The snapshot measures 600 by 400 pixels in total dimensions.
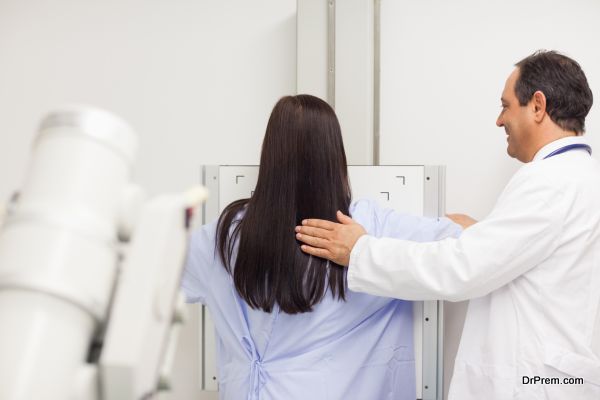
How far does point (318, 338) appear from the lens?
4.52 feet

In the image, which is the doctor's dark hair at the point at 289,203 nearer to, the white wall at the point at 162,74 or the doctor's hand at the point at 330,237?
the doctor's hand at the point at 330,237

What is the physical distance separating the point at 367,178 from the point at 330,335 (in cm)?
48

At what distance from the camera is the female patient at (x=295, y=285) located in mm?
1315

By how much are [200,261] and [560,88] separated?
949mm

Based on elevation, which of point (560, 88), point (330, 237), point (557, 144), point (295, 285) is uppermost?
point (560, 88)

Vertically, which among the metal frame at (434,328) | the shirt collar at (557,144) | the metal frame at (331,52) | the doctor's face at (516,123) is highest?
the metal frame at (331,52)

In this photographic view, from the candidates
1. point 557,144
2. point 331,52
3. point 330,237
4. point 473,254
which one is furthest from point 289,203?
point 331,52

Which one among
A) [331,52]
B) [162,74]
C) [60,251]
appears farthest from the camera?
[162,74]

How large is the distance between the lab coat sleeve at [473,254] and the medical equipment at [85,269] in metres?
0.85

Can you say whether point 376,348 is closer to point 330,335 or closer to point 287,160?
point 330,335

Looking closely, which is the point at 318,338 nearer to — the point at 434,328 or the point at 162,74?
the point at 434,328

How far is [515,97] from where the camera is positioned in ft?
4.88

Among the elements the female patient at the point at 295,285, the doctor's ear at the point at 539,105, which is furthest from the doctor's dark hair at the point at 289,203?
the doctor's ear at the point at 539,105

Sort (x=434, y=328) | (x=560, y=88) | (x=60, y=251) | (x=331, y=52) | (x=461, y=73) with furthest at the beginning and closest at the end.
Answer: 1. (x=461, y=73)
2. (x=331, y=52)
3. (x=434, y=328)
4. (x=560, y=88)
5. (x=60, y=251)
